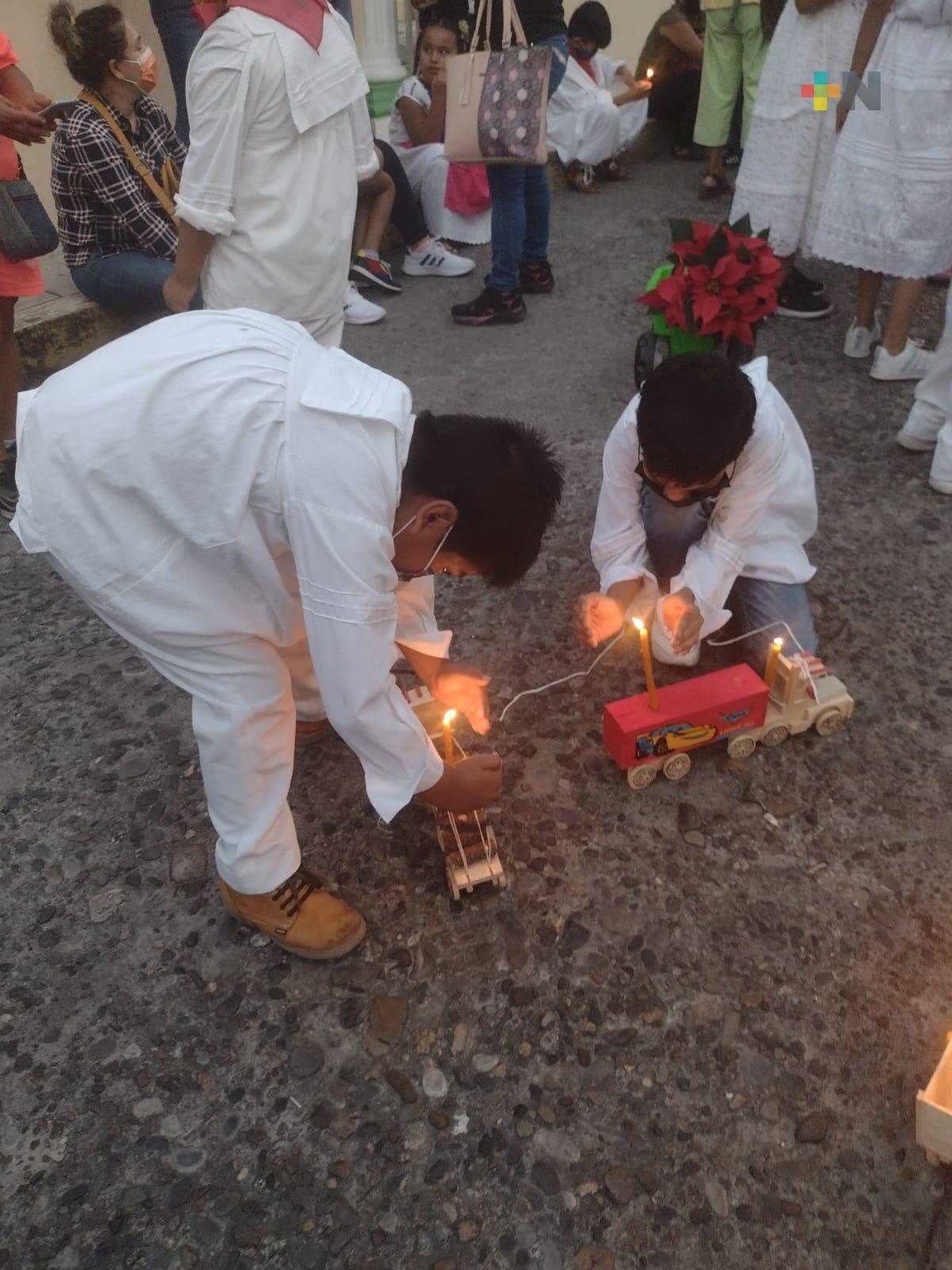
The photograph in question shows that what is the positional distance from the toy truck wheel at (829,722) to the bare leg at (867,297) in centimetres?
233

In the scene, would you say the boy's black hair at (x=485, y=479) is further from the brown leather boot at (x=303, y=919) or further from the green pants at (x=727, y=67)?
the green pants at (x=727, y=67)

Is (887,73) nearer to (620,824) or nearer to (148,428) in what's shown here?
(620,824)

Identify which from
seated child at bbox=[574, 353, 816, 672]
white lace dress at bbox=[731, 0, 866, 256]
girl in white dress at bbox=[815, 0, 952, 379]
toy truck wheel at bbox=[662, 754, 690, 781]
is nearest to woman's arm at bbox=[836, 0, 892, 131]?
girl in white dress at bbox=[815, 0, 952, 379]

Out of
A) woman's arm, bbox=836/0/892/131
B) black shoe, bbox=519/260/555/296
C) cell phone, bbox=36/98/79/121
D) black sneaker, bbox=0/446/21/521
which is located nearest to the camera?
black sneaker, bbox=0/446/21/521

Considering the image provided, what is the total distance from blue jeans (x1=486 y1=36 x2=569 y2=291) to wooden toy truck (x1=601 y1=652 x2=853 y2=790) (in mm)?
2762

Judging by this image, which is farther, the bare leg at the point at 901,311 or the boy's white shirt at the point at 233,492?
the bare leg at the point at 901,311

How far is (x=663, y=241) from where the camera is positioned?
5457 millimetres

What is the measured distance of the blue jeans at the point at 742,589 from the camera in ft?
7.96

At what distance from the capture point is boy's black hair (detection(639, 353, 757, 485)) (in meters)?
1.98

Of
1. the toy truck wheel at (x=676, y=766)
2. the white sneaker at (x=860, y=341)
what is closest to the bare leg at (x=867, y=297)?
the white sneaker at (x=860, y=341)

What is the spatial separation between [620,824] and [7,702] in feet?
5.27

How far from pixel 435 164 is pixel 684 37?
292 centimetres

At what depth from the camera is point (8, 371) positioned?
3225 millimetres

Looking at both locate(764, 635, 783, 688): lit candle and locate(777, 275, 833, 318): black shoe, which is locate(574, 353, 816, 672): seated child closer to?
locate(764, 635, 783, 688): lit candle
